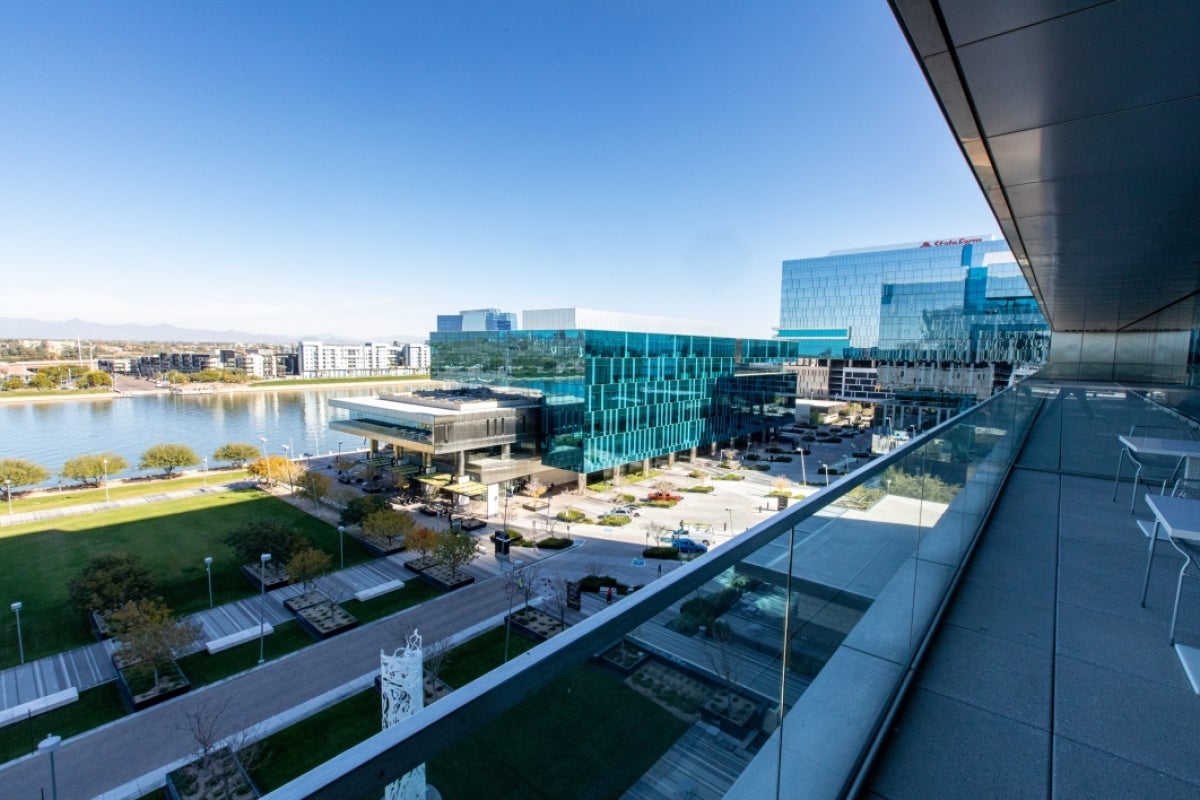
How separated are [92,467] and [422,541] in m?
26.3

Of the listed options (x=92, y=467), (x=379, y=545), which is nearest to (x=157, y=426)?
(x=92, y=467)

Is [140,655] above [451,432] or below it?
below

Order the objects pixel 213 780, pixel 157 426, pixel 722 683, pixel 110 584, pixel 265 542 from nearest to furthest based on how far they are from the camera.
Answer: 1. pixel 722 683
2. pixel 213 780
3. pixel 110 584
4. pixel 265 542
5. pixel 157 426

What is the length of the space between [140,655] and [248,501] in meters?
18.2

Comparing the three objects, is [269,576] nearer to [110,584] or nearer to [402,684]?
[110,584]

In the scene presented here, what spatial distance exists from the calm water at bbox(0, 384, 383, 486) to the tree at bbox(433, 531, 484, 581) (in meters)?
33.2

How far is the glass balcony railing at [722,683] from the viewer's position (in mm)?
874

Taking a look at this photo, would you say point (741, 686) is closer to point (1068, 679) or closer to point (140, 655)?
point (1068, 679)

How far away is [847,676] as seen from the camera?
6.70ft

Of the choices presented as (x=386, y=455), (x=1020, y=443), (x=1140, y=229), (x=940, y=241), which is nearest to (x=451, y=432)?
(x=386, y=455)

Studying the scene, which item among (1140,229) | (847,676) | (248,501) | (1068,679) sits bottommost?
(248,501)

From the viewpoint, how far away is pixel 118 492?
30688 mm

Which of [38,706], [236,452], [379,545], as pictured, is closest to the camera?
[38,706]

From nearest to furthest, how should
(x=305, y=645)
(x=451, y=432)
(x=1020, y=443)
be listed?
(x=1020, y=443), (x=305, y=645), (x=451, y=432)
